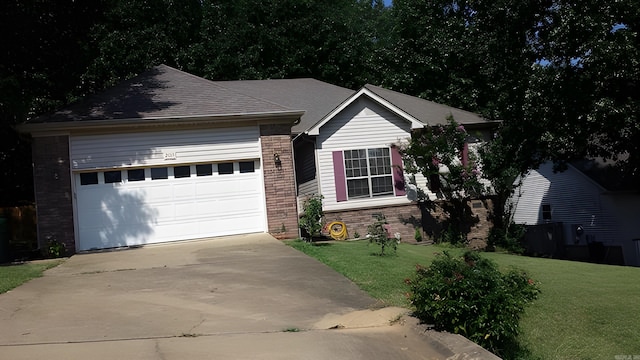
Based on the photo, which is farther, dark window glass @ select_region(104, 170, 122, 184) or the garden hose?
the garden hose

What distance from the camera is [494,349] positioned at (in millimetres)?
6383

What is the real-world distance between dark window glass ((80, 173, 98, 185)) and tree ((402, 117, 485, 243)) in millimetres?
9620

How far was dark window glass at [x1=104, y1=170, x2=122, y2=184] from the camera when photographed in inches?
606

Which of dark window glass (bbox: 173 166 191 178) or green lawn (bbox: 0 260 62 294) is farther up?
dark window glass (bbox: 173 166 191 178)

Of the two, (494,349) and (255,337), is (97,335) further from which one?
(494,349)

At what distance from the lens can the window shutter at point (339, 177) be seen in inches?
744

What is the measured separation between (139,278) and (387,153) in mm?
11041

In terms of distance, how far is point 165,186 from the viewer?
614 inches

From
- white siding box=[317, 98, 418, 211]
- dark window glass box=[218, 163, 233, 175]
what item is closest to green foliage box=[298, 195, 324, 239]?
dark window glass box=[218, 163, 233, 175]

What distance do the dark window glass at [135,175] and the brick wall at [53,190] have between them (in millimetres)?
1504

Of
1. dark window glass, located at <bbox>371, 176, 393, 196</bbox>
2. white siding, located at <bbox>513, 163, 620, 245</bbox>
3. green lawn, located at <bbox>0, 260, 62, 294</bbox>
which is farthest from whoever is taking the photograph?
white siding, located at <bbox>513, 163, 620, 245</bbox>

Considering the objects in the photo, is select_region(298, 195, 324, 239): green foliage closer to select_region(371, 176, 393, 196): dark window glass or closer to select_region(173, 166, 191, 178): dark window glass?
select_region(173, 166, 191, 178): dark window glass

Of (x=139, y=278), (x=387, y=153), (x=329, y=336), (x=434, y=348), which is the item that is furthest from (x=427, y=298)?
(x=387, y=153)

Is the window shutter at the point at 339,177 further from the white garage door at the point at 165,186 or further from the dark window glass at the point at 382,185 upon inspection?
the white garage door at the point at 165,186
